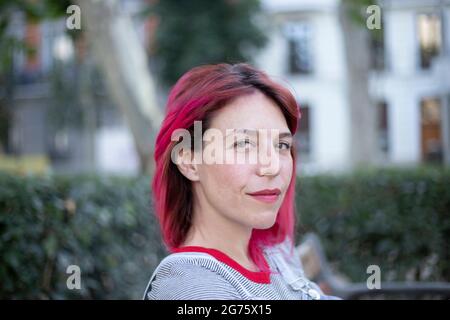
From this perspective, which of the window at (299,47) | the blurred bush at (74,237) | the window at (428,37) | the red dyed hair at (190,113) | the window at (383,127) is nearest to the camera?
the red dyed hair at (190,113)

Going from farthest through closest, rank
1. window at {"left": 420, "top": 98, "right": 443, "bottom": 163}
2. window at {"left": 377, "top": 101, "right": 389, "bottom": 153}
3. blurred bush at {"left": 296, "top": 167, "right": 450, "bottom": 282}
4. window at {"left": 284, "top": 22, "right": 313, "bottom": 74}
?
window at {"left": 284, "top": 22, "right": 313, "bottom": 74} < window at {"left": 377, "top": 101, "right": 389, "bottom": 153} < window at {"left": 420, "top": 98, "right": 443, "bottom": 163} < blurred bush at {"left": 296, "top": 167, "right": 450, "bottom": 282}

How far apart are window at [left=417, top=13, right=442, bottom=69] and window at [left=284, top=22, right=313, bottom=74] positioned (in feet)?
14.0

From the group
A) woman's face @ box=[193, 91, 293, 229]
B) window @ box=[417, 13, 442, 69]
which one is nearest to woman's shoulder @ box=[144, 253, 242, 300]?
woman's face @ box=[193, 91, 293, 229]

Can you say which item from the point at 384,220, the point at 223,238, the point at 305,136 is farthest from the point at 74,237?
the point at 305,136

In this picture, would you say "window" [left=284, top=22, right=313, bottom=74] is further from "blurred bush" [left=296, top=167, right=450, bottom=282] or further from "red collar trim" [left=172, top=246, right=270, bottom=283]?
"red collar trim" [left=172, top=246, right=270, bottom=283]

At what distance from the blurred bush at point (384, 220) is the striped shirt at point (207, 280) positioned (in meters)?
3.24

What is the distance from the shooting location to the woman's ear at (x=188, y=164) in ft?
4.57

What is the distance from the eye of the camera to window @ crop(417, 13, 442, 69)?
17.7 metres

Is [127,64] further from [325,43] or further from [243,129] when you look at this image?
[325,43]

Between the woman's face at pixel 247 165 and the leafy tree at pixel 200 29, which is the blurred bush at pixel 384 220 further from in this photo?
the leafy tree at pixel 200 29

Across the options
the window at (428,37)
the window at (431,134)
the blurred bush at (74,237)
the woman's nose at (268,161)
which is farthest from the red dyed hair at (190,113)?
the window at (431,134)

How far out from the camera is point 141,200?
3.65 meters
